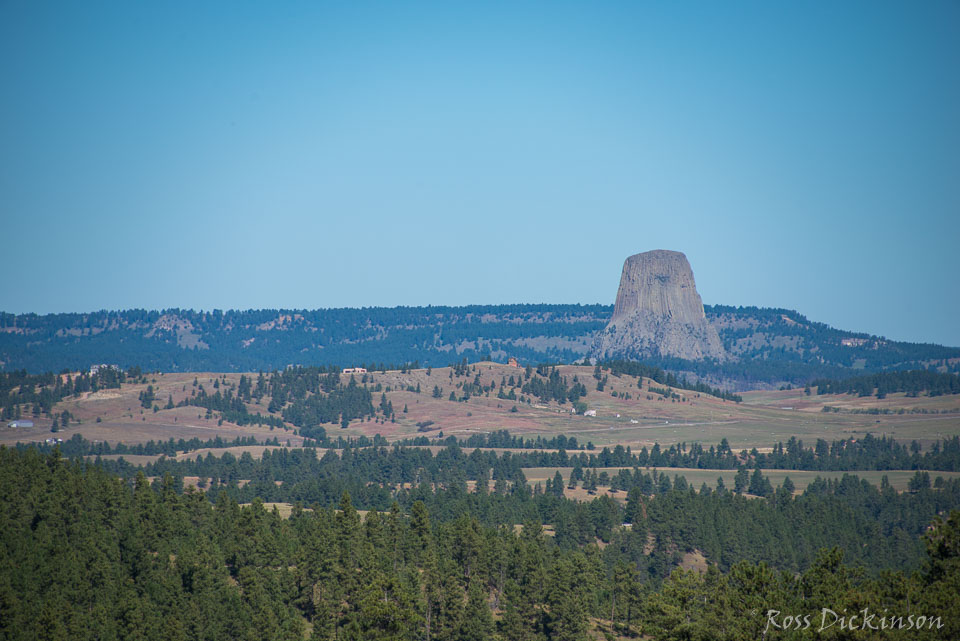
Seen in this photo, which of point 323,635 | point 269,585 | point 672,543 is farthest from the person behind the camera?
point 672,543

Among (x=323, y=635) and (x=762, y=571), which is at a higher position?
(x=762, y=571)

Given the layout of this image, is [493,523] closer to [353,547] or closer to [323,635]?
[353,547]

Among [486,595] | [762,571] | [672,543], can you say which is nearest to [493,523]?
[672,543]

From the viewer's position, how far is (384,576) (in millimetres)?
91750

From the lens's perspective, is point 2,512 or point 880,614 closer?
point 880,614

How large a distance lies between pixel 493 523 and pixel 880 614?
296ft

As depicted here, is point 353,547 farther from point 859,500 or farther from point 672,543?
point 859,500

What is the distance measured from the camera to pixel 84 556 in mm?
97812

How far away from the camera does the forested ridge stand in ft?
240

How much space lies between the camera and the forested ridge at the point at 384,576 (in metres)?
73.1

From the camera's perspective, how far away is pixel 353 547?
111 meters

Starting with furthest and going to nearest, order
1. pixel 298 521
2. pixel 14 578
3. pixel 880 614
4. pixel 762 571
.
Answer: pixel 298 521 → pixel 14 578 → pixel 762 571 → pixel 880 614

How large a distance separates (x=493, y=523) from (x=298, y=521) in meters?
30.0

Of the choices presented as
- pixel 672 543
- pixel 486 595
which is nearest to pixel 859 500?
pixel 672 543
